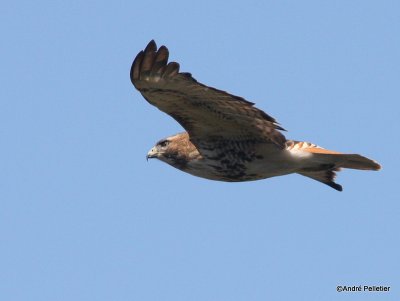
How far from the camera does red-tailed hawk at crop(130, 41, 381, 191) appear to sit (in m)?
11.9

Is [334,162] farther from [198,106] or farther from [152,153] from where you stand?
[152,153]

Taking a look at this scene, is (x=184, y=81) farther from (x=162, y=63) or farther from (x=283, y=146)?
(x=283, y=146)

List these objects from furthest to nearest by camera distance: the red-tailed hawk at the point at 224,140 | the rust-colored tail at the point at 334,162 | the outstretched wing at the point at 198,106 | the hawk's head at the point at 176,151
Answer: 1. the hawk's head at the point at 176,151
2. the rust-colored tail at the point at 334,162
3. the red-tailed hawk at the point at 224,140
4. the outstretched wing at the point at 198,106

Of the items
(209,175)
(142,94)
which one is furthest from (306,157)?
(142,94)

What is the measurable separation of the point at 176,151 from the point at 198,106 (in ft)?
3.00

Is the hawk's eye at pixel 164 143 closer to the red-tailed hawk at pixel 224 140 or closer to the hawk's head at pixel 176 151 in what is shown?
the hawk's head at pixel 176 151

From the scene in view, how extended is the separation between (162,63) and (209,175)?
1722mm

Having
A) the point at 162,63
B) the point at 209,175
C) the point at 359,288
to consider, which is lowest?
the point at 359,288

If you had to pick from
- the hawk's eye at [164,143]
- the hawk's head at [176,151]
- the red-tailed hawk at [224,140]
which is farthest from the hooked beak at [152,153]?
the red-tailed hawk at [224,140]

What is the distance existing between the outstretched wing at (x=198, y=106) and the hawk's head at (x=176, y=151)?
0.47 feet

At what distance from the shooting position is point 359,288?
505 inches

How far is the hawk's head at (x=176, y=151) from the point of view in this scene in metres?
12.9

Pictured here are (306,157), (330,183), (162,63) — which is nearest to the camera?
(162,63)

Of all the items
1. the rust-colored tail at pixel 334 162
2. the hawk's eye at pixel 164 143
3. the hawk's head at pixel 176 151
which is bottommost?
the rust-colored tail at pixel 334 162
